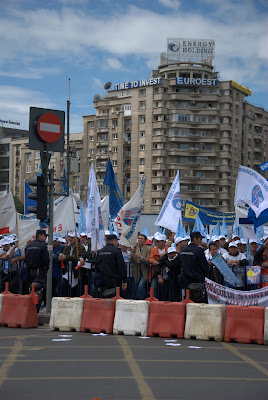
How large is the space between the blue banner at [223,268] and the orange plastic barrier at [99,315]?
6.61 feet

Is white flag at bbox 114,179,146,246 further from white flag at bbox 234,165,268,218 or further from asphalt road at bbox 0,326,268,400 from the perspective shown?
asphalt road at bbox 0,326,268,400

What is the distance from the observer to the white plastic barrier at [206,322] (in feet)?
39.2

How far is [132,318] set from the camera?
12492mm

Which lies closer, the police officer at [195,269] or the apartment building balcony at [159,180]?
the police officer at [195,269]

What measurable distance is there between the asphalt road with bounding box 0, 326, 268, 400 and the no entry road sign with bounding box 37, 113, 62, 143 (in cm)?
420

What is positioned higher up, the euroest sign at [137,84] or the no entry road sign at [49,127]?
the euroest sign at [137,84]

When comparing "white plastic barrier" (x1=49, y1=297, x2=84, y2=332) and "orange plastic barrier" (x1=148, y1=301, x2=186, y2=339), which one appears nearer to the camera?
"orange plastic barrier" (x1=148, y1=301, x2=186, y2=339)

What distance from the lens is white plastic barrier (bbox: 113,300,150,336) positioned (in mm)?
12430

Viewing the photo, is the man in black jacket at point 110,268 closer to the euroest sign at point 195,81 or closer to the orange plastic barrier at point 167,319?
the orange plastic barrier at point 167,319

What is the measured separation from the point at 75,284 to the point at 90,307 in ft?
7.75

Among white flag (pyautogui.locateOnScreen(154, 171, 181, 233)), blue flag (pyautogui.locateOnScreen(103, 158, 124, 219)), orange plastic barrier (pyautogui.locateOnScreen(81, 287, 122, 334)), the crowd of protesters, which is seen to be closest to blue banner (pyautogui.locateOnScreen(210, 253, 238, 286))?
the crowd of protesters

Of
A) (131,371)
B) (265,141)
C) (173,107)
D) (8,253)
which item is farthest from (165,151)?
(131,371)

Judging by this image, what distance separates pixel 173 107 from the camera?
9619 centimetres

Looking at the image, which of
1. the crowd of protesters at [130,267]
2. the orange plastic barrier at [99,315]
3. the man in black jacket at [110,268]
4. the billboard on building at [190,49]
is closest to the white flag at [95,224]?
the crowd of protesters at [130,267]
